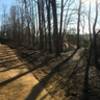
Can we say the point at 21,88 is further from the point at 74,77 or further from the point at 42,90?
the point at 74,77

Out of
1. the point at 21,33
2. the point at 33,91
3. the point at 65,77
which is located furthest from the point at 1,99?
the point at 21,33

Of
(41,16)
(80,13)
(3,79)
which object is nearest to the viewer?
(3,79)

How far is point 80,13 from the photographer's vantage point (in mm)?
37750

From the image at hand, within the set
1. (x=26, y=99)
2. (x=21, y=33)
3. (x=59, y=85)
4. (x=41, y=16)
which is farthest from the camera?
(x=21, y=33)

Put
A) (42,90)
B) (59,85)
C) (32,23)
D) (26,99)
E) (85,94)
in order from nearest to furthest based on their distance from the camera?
(26,99), (85,94), (42,90), (59,85), (32,23)

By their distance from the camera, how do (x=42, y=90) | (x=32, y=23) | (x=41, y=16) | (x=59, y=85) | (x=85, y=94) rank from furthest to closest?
1. (x=32, y=23)
2. (x=41, y=16)
3. (x=59, y=85)
4. (x=42, y=90)
5. (x=85, y=94)

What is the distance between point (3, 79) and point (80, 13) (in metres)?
27.3

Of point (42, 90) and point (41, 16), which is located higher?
point (41, 16)

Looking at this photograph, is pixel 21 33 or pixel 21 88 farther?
pixel 21 33

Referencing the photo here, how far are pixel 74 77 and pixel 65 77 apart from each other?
455mm

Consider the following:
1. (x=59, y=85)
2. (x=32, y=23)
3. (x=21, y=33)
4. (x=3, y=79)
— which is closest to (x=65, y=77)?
(x=59, y=85)

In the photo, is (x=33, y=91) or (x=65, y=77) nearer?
(x=33, y=91)

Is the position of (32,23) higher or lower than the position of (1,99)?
higher

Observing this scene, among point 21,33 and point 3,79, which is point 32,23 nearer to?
point 21,33
